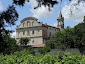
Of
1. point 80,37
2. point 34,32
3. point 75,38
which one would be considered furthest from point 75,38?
point 34,32

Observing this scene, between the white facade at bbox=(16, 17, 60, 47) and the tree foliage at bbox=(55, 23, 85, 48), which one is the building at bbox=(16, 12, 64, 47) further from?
the tree foliage at bbox=(55, 23, 85, 48)

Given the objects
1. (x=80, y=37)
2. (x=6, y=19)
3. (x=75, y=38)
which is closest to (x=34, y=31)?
(x=75, y=38)

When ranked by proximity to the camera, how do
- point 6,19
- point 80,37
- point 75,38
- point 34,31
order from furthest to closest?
point 34,31, point 75,38, point 80,37, point 6,19

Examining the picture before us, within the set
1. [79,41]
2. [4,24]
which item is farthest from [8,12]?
[79,41]

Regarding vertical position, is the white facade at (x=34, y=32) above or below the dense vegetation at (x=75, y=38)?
above

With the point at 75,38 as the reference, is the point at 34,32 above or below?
above

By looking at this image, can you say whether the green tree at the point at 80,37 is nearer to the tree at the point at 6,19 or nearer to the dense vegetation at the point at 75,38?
the dense vegetation at the point at 75,38

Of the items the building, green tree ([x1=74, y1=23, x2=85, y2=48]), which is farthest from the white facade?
green tree ([x1=74, y1=23, x2=85, y2=48])

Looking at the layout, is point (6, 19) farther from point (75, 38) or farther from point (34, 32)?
point (34, 32)

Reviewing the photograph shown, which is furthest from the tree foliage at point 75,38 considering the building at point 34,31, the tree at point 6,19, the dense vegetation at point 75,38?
the tree at point 6,19

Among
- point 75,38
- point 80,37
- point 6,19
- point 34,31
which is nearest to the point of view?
point 6,19

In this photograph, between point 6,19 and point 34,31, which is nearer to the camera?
point 6,19

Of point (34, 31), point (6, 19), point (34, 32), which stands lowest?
point (6, 19)

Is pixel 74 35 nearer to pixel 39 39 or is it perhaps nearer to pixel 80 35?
pixel 80 35
